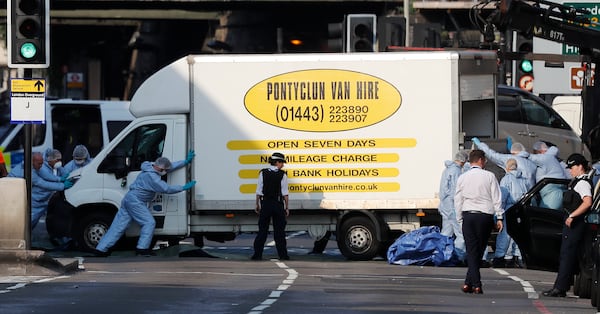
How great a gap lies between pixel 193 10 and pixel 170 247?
72.2ft

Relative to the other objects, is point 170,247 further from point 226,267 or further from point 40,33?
point 40,33

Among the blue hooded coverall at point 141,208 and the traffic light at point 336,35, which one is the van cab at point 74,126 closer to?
the traffic light at point 336,35

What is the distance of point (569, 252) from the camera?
17219mm

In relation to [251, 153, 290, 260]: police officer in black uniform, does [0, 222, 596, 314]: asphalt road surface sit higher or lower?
lower

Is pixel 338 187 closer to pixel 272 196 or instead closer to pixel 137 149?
pixel 272 196

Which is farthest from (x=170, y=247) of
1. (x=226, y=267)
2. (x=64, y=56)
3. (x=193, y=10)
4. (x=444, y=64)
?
(x=64, y=56)

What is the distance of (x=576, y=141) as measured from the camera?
29.3 meters

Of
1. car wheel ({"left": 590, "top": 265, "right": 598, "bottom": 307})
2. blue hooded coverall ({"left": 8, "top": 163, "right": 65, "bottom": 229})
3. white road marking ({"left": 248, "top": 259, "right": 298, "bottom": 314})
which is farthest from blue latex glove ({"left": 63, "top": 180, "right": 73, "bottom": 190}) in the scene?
car wheel ({"left": 590, "top": 265, "right": 598, "bottom": 307})

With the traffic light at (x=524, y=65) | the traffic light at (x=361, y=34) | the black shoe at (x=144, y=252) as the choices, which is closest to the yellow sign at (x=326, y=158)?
→ the black shoe at (x=144, y=252)

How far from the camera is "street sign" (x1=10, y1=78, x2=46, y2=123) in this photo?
63.4 feet

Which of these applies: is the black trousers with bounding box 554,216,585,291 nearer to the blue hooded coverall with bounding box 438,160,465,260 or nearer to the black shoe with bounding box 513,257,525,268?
the blue hooded coverall with bounding box 438,160,465,260

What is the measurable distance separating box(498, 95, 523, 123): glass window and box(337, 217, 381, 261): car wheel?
22.7 feet

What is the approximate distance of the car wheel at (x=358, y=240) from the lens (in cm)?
2286

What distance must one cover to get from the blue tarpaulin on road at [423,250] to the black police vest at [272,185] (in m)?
1.83
